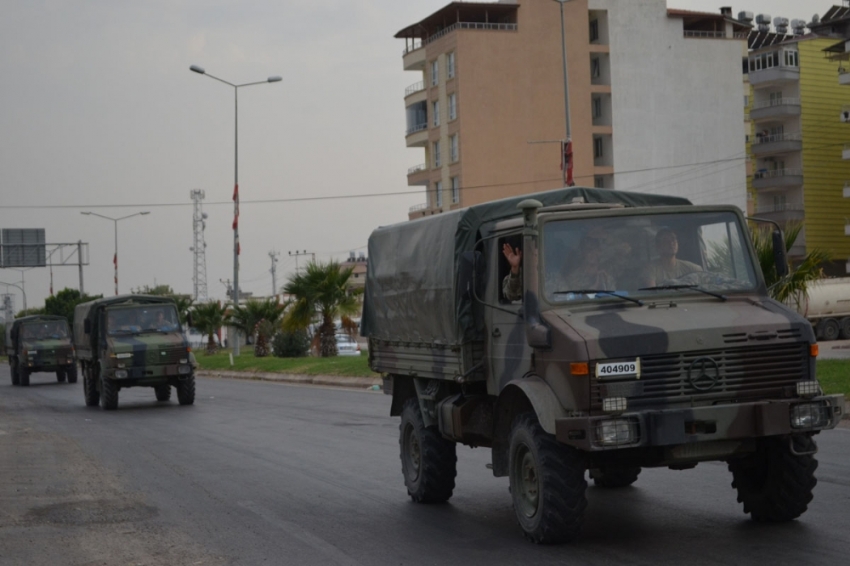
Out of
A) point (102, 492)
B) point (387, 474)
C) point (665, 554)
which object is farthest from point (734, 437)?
point (102, 492)

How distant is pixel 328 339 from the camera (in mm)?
43812

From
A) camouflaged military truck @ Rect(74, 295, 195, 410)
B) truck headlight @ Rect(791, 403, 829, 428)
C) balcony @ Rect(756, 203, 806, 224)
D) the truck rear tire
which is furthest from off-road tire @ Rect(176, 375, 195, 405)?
balcony @ Rect(756, 203, 806, 224)

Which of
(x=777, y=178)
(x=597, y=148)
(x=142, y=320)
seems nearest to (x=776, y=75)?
(x=777, y=178)

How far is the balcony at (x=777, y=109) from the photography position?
75.9 metres

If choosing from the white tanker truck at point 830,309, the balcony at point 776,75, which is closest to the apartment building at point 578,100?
the balcony at point 776,75

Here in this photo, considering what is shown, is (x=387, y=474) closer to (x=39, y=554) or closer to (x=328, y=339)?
(x=39, y=554)

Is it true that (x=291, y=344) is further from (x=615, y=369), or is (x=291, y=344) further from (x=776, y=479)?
(x=615, y=369)

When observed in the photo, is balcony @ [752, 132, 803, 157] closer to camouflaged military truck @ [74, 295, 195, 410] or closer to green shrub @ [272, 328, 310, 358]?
green shrub @ [272, 328, 310, 358]

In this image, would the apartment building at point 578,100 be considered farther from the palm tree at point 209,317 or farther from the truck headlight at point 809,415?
the truck headlight at point 809,415

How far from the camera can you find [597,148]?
240ft

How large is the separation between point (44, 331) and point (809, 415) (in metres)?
43.9

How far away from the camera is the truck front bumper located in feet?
25.5

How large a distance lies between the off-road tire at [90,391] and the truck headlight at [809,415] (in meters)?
24.0

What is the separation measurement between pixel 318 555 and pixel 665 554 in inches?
95.3
